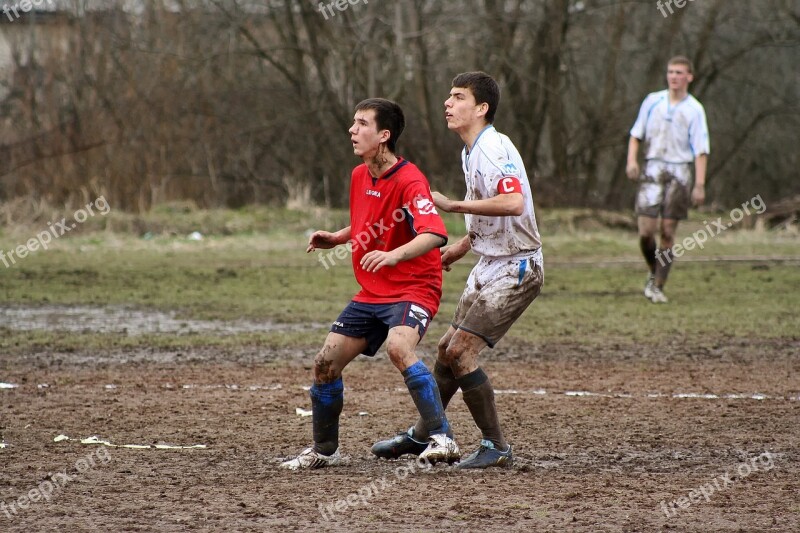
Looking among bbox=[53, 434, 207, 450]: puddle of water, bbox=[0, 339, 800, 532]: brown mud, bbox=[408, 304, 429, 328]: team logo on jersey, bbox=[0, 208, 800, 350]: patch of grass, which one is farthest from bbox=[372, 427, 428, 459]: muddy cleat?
bbox=[0, 208, 800, 350]: patch of grass

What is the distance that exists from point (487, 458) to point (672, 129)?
734 centimetres

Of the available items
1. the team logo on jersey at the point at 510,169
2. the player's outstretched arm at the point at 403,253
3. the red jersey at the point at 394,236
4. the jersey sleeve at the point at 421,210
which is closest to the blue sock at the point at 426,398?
the red jersey at the point at 394,236

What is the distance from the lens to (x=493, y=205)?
5363 mm

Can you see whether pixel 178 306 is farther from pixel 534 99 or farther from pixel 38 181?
pixel 534 99

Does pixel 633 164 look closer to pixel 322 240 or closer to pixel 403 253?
pixel 322 240

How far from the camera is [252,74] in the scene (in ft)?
84.3

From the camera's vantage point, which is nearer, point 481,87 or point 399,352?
point 399,352

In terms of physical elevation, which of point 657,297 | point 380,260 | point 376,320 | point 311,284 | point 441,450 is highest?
point 380,260

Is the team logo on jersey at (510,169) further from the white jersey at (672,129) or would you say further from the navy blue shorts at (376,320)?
the white jersey at (672,129)

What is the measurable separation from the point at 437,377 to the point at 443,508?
1.31m

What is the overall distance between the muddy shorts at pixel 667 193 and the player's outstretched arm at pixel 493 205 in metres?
7.05

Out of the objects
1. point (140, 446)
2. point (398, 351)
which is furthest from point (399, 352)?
point (140, 446)

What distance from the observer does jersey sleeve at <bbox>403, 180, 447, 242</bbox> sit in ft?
17.6

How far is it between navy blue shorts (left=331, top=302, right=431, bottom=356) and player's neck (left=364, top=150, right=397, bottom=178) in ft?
2.12
